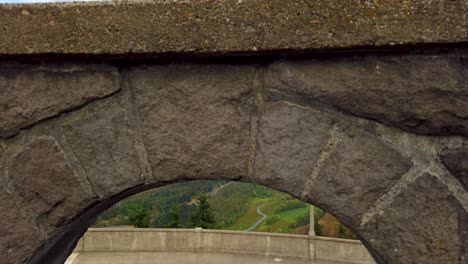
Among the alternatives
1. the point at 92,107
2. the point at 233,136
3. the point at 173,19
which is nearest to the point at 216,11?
the point at 173,19

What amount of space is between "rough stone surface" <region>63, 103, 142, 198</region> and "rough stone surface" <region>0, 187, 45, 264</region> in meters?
0.27

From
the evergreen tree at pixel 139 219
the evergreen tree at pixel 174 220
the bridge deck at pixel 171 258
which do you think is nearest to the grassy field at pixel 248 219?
the evergreen tree at pixel 174 220

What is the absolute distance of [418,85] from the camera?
1.52m

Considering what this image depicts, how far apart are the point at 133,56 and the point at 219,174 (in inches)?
19.4

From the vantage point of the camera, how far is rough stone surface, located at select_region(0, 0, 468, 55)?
4.82ft

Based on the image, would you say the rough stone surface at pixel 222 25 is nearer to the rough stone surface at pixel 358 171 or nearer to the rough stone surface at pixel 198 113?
the rough stone surface at pixel 198 113

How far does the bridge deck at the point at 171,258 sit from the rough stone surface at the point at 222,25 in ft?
33.5

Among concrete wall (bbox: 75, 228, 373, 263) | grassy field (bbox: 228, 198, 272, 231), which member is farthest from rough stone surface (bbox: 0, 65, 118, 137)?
grassy field (bbox: 228, 198, 272, 231)

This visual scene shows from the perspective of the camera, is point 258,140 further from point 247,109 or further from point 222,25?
point 222,25

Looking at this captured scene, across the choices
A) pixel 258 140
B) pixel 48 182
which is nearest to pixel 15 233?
pixel 48 182

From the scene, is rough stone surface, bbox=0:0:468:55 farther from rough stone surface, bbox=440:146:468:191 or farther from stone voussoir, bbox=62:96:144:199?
rough stone surface, bbox=440:146:468:191

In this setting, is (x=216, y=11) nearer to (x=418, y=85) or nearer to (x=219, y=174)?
(x=219, y=174)

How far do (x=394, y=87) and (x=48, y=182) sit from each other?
1.22m

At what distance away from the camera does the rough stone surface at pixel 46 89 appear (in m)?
1.60
